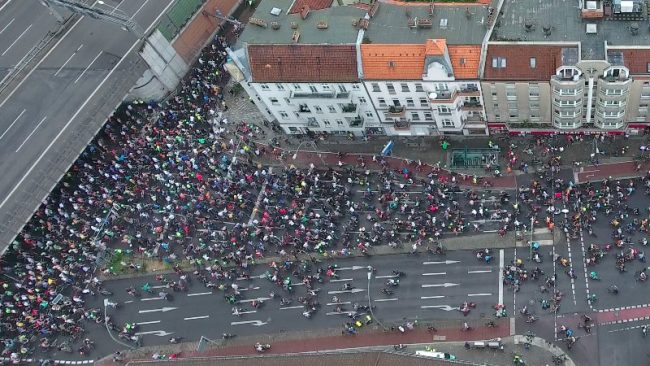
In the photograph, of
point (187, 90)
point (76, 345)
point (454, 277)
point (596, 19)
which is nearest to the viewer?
point (596, 19)

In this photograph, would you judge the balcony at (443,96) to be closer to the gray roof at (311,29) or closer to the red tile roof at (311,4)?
the gray roof at (311,29)

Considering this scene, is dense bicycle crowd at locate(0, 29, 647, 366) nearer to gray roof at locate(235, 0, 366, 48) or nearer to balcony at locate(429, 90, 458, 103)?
balcony at locate(429, 90, 458, 103)

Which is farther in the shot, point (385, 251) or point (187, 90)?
point (187, 90)

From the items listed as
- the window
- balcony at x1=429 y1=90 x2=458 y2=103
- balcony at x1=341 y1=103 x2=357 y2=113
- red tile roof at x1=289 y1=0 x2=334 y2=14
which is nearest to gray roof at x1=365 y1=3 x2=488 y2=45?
the window

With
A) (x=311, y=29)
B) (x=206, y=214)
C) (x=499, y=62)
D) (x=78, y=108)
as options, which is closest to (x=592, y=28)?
(x=499, y=62)

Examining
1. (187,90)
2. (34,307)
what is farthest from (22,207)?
(187,90)

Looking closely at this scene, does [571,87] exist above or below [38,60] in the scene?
below

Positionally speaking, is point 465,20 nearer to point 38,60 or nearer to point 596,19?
point 596,19
